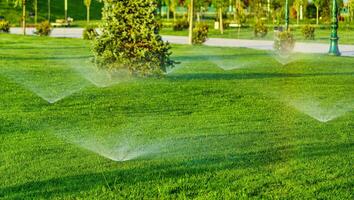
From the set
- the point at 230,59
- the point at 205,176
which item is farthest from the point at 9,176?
the point at 230,59

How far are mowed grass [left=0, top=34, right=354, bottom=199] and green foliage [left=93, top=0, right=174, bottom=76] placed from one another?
43 cm

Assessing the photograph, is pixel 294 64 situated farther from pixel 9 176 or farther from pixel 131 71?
pixel 9 176

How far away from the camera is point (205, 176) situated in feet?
21.1

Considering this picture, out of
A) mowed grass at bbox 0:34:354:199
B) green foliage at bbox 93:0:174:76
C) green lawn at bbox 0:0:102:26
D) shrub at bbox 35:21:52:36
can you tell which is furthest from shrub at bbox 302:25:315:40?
green lawn at bbox 0:0:102:26

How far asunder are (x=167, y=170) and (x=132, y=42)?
824 centimetres

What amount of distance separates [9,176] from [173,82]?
8266 mm

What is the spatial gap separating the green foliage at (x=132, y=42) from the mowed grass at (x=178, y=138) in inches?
16.9

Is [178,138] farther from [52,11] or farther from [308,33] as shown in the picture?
[52,11]

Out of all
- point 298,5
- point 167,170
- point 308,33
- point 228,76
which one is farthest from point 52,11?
point 167,170

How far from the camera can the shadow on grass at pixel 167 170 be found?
19.5 feet

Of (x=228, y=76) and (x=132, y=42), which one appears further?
(x=228, y=76)

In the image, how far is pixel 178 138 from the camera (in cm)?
823

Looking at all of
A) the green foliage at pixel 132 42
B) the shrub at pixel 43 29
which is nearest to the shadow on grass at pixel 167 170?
the green foliage at pixel 132 42

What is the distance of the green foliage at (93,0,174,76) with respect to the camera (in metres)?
14.5
